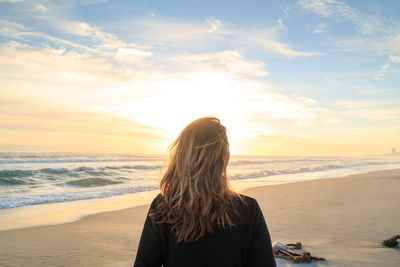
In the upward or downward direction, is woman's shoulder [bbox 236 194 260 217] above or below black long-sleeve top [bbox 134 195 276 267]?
above

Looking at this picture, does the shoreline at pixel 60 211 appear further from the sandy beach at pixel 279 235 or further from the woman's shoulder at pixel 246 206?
the woman's shoulder at pixel 246 206

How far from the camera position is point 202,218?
5.09 ft

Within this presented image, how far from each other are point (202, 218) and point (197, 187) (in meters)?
0.16

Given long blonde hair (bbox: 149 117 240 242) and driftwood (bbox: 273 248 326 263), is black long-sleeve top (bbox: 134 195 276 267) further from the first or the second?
driftwood (bbox: 273 248 326 263)

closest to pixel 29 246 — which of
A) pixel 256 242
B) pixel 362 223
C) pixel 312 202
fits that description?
pixel 256 242

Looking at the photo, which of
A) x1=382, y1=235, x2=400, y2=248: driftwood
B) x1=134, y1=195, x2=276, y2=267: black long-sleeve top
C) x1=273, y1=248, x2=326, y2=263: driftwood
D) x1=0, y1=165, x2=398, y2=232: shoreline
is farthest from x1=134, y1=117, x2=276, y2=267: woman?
x1=0, y1=165, x2=398, y2=232: shoreline

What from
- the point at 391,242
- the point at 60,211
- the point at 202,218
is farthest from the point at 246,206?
the point at 60,211

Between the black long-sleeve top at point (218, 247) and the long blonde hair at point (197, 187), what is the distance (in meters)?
0.05

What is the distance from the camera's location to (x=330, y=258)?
462cm

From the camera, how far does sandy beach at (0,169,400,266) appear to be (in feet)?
16.0

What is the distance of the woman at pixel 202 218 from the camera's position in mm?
1559

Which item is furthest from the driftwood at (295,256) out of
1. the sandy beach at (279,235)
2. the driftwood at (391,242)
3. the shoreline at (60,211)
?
the shoreline at (60,211)

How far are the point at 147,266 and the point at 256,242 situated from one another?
59cm

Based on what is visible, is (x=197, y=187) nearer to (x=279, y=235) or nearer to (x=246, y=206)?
(x=246, y=206)
